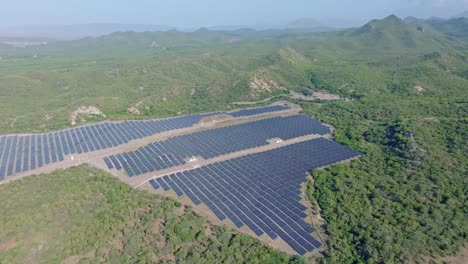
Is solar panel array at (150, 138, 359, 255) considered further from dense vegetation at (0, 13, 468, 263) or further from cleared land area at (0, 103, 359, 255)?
dense vegetation at (0, 13, 468, 263)

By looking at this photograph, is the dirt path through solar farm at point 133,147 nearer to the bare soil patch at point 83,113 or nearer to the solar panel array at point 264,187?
the solar panel array at point 264,187

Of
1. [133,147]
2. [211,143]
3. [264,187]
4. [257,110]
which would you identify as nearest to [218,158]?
[211,143]

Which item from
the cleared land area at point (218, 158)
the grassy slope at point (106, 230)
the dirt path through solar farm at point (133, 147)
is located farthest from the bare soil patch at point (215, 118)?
the grassy slope at point (106, 230)

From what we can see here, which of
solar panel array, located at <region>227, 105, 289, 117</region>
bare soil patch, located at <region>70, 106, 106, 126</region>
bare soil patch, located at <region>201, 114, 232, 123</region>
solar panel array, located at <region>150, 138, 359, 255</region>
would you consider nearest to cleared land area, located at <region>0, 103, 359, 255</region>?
solar panel array, located at <region>150, 138, 359, 255</region>

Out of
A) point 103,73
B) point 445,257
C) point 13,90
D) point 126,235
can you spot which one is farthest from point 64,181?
point 103,73

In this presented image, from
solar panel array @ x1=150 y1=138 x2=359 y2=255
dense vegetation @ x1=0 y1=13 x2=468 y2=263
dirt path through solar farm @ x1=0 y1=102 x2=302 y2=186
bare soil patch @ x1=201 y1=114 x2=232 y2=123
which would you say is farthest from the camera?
bare soil patch @ x1=201 y1=114 x2=232 y2=123
